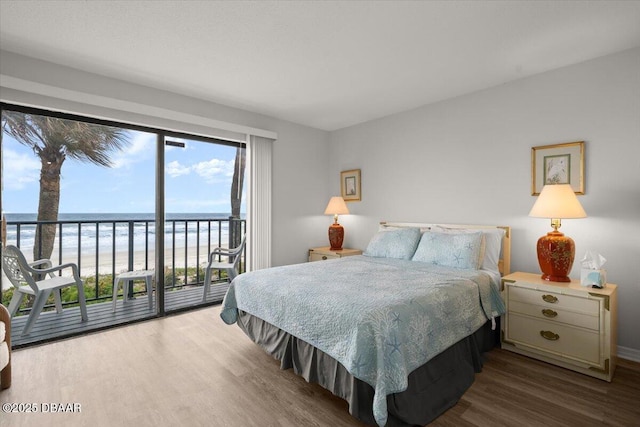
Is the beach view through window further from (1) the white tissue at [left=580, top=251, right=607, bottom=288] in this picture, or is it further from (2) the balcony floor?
(1) the white tissue at [left=580, top=251, right=607, bottom=288]

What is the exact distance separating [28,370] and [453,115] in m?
4.66

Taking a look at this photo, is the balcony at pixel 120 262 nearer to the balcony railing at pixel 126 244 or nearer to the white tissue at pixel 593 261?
the balcony railing at pixel 126 244

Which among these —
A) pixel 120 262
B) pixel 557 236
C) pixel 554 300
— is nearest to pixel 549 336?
pixel 554 300

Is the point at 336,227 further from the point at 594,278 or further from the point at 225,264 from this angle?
the point at 594,278

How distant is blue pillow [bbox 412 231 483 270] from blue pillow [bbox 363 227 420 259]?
0.11 m

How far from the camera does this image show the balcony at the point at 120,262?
3275mm

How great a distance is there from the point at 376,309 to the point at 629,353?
7.97ft

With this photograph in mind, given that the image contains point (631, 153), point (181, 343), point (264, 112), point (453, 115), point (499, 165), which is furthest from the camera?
point (264, 112)

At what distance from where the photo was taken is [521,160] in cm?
300

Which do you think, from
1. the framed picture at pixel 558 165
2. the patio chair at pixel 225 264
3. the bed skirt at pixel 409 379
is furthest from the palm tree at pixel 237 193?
the framed picture at pixel 558 165

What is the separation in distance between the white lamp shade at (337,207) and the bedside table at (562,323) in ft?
7.76

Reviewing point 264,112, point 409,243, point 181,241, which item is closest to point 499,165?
point 409,243

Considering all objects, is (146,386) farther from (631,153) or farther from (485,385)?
(631,153)

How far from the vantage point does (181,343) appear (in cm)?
273
